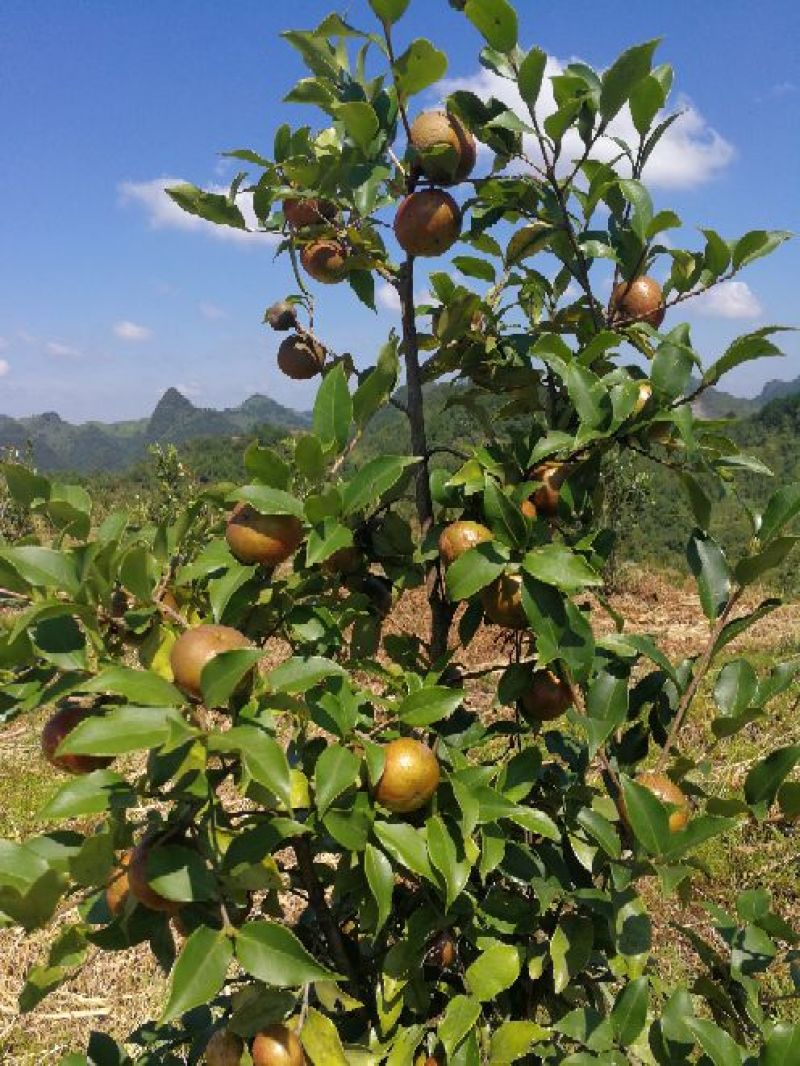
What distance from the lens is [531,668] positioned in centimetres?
131

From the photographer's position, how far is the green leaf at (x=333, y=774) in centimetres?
96

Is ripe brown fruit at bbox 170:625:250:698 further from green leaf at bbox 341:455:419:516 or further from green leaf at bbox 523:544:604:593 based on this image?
green leaf at bbox 523:544:604:593

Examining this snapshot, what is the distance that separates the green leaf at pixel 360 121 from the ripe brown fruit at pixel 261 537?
0.56 meters

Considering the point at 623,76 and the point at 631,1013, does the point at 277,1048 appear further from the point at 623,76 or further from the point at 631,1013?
the point at 623,76

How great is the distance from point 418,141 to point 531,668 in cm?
82

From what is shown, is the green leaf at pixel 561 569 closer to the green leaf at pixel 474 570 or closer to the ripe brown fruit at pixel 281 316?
the green leaf at pixel 474 570

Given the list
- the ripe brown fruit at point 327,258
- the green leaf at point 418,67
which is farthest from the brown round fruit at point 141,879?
the green leaf at point 418,67

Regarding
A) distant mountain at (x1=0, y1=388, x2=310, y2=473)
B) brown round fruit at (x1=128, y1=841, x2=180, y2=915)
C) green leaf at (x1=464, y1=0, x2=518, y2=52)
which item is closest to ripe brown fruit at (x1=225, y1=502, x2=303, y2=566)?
brown round fruit at (x1=128, y1=841, x2=180, y2=915)

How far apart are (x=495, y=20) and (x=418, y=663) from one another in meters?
1.01

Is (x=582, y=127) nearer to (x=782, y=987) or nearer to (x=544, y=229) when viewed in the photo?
(x=544, y=229)

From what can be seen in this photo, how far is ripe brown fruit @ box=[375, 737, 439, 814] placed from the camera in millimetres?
1066

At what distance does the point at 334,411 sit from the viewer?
114 cm

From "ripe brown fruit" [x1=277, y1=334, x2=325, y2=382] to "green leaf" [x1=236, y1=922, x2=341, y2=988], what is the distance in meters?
0.98

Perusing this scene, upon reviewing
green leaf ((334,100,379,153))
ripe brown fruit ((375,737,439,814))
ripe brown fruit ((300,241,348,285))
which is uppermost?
green leaf ((334,100,379,153))
